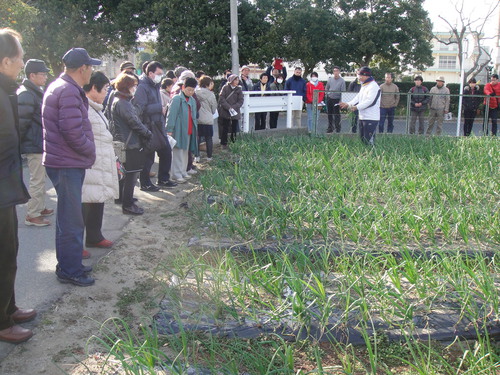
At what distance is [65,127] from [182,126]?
4113mm

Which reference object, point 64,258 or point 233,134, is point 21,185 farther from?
point 233,134

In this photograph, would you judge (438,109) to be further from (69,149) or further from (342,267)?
(69,149)

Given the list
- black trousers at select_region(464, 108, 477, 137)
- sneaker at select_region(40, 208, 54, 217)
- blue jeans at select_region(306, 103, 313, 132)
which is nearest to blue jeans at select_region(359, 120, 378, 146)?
blue jeans at select_region(306, 103, 313, 132)

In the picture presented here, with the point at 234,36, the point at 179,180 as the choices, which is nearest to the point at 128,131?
the point at 179,180

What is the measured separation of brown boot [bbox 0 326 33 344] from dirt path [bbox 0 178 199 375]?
42mm

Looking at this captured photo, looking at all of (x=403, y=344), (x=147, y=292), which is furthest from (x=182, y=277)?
(x=403, y=344)

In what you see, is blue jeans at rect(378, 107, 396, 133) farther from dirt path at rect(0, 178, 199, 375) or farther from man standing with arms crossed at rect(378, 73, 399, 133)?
dirt path at rect(0, 178, 199, 375)

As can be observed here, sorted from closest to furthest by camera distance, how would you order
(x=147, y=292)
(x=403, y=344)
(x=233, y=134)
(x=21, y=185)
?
(x=403, y=344)
(x=21, y=185)
(x=147, y=292)
(x=233, y=134)

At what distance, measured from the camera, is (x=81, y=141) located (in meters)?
3.97

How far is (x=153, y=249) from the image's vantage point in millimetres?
5141

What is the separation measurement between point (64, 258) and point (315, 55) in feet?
81.6

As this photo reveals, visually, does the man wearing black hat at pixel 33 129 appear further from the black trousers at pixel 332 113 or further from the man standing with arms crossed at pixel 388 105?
the man standing with arms crossed at pixel 388 105

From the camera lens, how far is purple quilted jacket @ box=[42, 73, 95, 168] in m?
3.92

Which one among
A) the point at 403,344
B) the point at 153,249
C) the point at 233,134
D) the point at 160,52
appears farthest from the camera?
the point at 160,52
